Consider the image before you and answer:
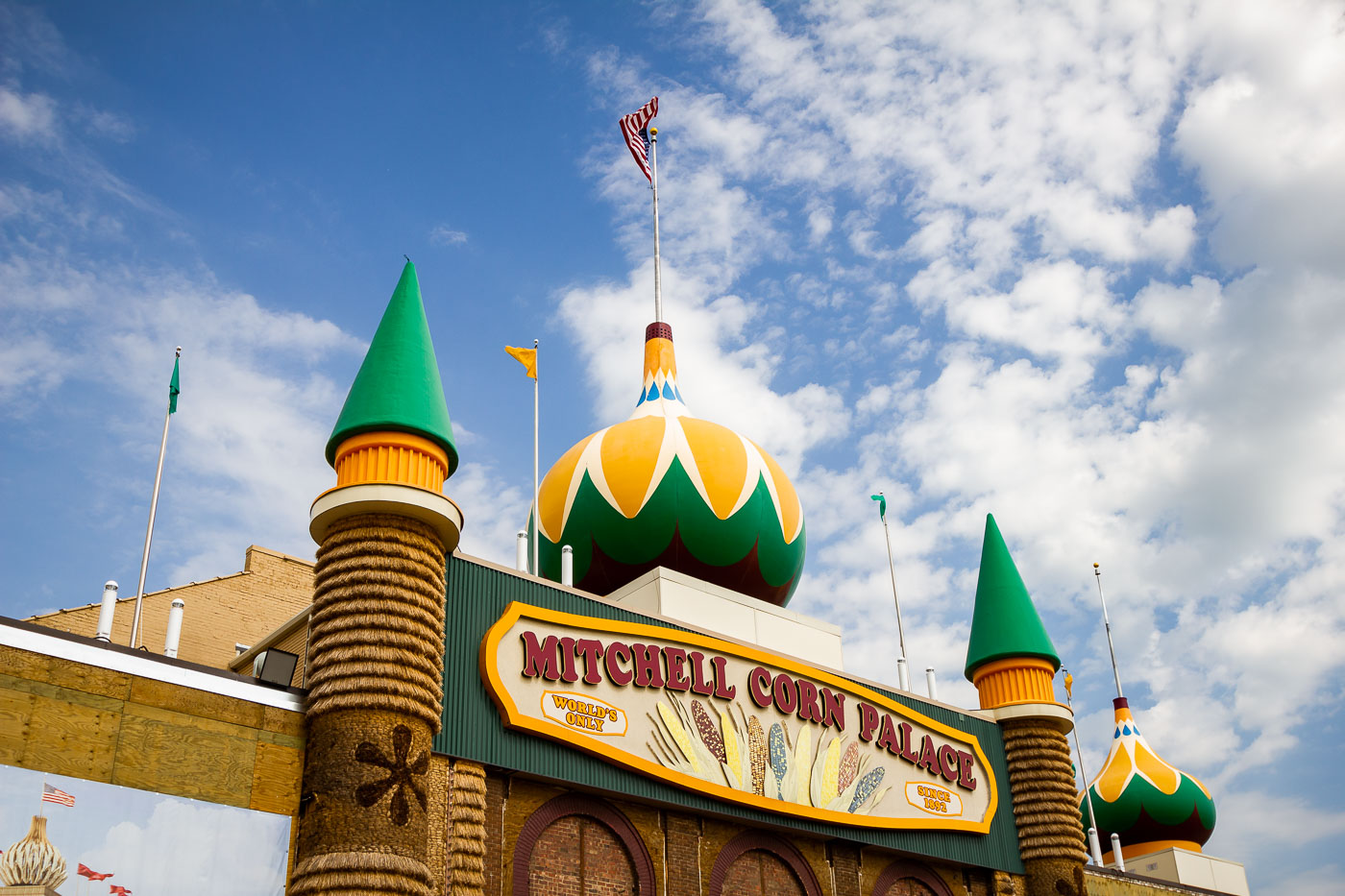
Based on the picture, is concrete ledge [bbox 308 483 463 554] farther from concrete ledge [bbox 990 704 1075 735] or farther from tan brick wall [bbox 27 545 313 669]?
concrete ledge [bbox 990 704 1075 735]

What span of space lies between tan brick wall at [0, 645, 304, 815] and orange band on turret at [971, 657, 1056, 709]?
634 inches

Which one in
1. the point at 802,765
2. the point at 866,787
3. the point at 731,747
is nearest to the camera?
the point at 731,747

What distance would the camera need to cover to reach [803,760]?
22500mm

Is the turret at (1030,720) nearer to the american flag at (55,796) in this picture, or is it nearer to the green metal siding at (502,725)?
the green metal siding at (502,725)

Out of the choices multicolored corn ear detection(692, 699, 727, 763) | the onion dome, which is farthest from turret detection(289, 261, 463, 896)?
multicolored corn ear detection(692, 699, 727, 763)

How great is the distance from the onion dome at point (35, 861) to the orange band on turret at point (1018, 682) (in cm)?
1915

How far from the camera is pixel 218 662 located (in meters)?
29.2

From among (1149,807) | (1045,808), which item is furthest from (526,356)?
(1149,807)

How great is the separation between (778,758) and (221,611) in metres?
14.7

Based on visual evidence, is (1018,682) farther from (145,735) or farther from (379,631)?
(145,735)

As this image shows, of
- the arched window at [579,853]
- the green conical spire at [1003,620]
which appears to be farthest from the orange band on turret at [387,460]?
the green conical spire at [1003,620]

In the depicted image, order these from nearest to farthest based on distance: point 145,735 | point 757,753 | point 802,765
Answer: point 145,735 < point 757,753 < point 802,765

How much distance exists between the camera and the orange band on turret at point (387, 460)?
722 inches

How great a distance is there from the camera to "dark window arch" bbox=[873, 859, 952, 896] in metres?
23.4
